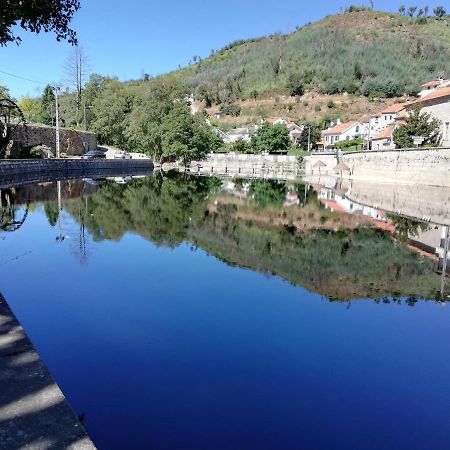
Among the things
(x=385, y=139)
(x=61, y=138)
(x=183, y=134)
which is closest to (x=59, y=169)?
(x=61, y=138)

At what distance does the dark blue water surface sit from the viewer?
13.5 ft

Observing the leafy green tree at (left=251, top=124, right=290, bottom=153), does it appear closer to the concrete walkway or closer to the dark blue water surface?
the dark blue water surface

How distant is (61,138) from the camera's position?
57.7 metres

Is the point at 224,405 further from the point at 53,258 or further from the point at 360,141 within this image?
the point at 360,141

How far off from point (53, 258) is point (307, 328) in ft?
20.8

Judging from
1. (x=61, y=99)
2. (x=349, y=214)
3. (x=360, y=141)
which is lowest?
(x=349, y=214)

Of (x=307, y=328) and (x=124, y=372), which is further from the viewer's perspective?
(x=307, y=328)

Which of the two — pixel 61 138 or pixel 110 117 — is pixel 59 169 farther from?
pixel 110 117

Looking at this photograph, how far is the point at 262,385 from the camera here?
4863mm

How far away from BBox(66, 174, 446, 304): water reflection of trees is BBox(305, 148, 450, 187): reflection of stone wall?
20.7 m

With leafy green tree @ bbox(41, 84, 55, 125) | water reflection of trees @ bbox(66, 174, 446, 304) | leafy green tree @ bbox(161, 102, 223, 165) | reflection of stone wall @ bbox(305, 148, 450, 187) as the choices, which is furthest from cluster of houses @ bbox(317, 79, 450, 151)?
leafy green tree @ bbox(41, 84, 55, 125)

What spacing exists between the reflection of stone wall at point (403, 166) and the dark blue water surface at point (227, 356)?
3185 centimetres

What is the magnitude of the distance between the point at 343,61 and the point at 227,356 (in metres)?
153

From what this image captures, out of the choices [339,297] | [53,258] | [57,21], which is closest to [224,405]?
[339,297]
